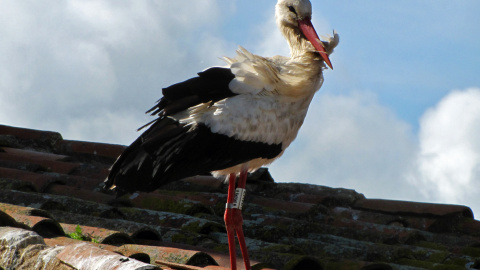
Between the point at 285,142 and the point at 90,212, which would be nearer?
the point at 285,142

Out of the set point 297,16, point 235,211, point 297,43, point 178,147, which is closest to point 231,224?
point 235,211

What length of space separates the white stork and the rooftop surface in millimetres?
316

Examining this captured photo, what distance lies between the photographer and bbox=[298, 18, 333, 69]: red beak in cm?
497

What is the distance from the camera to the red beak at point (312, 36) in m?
4.97

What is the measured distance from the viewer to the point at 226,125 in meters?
4.61

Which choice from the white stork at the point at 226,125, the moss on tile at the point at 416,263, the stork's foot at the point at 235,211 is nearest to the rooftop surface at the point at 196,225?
the moss on tile at the point at 416,263

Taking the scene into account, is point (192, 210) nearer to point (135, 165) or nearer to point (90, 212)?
point (90, 212)

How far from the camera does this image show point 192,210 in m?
5.67

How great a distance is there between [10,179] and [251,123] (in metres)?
2.25

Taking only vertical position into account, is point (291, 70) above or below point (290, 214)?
above

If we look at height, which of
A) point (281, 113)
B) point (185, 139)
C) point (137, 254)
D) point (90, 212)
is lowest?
point (137, 254)

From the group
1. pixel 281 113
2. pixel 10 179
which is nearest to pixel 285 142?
pixel 281 113

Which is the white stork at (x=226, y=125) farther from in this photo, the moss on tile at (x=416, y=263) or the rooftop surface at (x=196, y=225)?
the moss on tile at (x=416, y=263)

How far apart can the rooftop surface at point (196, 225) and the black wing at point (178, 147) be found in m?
0.34
